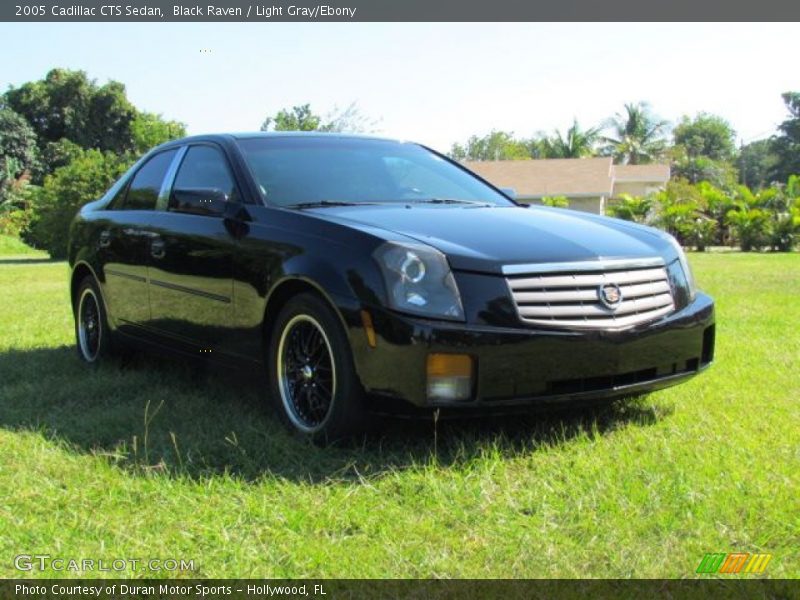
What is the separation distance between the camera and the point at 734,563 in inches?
109

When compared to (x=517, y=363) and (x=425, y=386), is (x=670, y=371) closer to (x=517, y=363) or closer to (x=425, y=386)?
(x=517, y=363)

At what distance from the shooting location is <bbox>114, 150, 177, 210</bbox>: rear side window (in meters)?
5.61

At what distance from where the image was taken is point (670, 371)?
416cm

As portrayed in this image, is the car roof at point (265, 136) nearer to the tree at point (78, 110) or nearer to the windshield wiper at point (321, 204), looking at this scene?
the windshield wiper at point (321, 204)

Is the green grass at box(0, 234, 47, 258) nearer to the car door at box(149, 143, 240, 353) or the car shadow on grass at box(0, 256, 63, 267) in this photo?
the car shadow on grass at box(0, 256, 63, 267)

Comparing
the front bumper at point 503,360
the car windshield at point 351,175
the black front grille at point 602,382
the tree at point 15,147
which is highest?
the tree at point 15,147

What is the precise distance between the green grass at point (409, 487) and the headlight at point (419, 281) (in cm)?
61

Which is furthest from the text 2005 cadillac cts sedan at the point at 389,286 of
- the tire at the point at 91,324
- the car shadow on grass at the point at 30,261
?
the car shadow on grass at the point at 30,261

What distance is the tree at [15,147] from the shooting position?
1834 inches

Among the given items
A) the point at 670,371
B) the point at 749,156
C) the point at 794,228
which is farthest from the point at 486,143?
the point at 670,371

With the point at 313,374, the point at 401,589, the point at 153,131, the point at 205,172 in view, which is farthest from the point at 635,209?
the point at 401,589

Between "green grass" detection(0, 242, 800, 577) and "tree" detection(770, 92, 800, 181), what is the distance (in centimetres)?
7097

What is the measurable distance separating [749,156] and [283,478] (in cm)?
11556

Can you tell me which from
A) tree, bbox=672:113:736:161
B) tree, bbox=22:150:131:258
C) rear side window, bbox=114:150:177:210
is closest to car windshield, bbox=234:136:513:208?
rear side window, bbox=114:150:177:210
